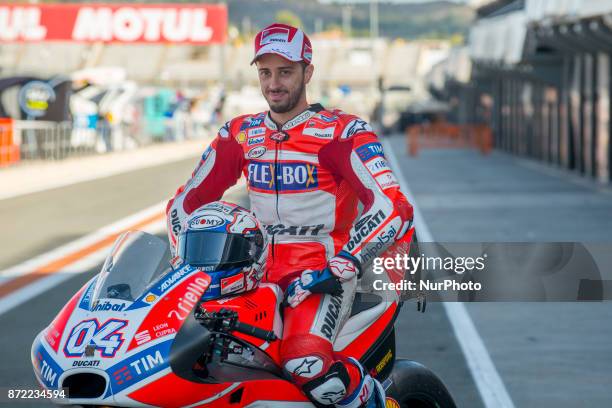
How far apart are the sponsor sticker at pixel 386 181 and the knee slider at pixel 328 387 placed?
2.33 ft

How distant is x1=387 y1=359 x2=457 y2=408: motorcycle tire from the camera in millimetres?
5141

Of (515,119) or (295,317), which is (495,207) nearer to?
(295,317)

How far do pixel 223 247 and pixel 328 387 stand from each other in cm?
58

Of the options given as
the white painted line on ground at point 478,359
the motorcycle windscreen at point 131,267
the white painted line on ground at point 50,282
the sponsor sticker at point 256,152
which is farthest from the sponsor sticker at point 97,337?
the white painted line on ground at point 50,282

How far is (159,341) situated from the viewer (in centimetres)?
380

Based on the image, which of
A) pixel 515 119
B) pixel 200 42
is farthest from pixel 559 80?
pixel 200 42

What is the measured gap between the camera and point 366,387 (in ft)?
15.1

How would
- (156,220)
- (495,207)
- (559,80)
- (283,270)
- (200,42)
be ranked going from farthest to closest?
(200,42), (559,80), (495,207), (156,220), (283,270)

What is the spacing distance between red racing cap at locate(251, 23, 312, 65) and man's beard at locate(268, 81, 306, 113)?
0.12 meters

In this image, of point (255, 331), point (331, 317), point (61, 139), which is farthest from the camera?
point (61, 139)

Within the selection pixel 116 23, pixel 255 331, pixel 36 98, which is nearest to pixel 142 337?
pixel 255 331

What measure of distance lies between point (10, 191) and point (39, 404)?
813 inches

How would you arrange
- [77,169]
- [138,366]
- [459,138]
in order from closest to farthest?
[138,366]
[77,169]
[459,138]

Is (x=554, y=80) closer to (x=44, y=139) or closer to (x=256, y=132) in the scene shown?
(x=44, y=139)
